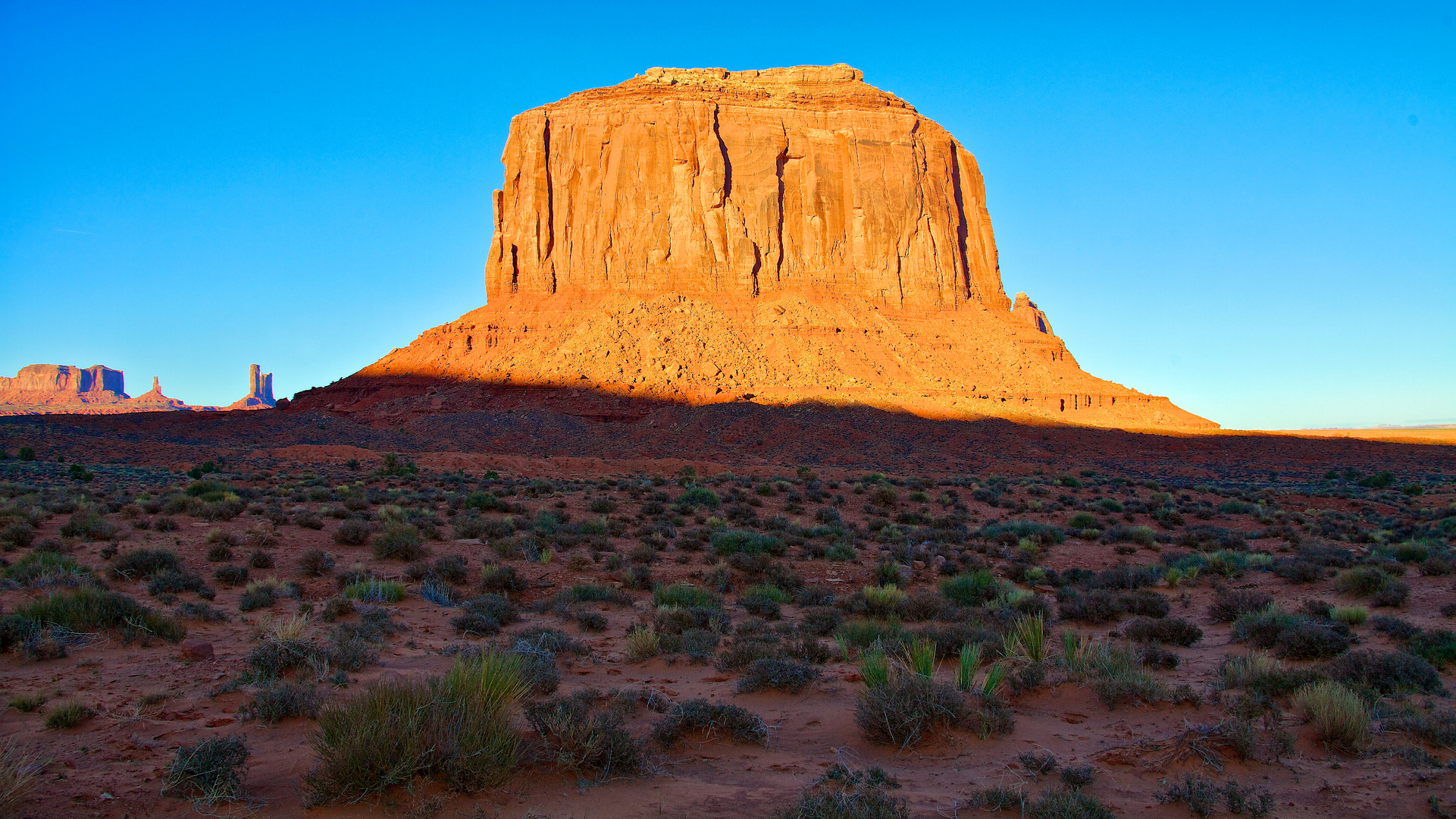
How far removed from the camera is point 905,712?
551 centimetres

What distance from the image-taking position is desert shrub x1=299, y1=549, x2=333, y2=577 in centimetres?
1137

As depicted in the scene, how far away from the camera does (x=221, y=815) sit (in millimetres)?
4227

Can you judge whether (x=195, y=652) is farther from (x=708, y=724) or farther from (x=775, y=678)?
(x=775, y=678)

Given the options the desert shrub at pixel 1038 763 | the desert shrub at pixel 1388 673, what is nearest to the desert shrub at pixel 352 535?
the desert shrub at pixel 1038 763

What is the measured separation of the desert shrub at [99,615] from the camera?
24.5ft

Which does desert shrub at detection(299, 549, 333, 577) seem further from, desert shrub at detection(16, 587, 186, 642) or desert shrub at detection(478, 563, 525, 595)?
desert shrub at detection(16, 587, 186, 642)

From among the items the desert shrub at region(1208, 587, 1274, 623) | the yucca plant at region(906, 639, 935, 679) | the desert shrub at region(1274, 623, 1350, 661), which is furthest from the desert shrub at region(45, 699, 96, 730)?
the desert shrub at region(1208, 587, 1274, 623)

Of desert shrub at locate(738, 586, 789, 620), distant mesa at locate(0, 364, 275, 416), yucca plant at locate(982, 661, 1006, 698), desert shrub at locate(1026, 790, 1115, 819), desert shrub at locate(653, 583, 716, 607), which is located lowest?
desert shrub at locate(738, 586, 789, 620)

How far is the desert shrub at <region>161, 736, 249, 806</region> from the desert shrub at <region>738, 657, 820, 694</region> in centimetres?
360

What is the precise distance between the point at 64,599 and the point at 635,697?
603cm

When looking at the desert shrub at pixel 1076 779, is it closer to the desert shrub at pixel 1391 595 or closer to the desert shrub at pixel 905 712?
the desert shrub at pixel 905 712

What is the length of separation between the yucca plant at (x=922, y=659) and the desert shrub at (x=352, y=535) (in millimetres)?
10594

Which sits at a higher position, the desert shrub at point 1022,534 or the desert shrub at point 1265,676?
the desert shrub at point 1265,676

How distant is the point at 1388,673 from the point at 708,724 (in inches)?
218
